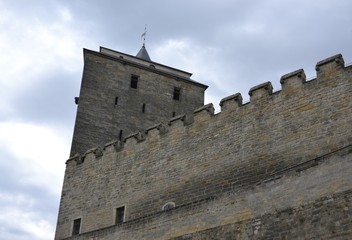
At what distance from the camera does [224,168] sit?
1534 cm

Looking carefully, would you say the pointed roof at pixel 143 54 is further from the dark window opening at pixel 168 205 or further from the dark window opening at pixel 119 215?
the dark window opening at pixel 168 205

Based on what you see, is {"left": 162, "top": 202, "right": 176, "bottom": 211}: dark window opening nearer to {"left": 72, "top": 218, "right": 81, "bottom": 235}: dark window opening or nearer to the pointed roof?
{"left": 72, "top": 218, "right": 81, "bottom": 235}: dark window opening

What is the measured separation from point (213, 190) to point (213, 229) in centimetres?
252

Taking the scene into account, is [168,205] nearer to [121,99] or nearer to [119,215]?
[119,215]

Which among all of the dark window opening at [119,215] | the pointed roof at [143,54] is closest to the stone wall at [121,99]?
the pointed roof at [143,54]

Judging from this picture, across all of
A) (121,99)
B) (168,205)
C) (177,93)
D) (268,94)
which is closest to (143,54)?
(177,93)

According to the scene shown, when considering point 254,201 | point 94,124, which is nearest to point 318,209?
point 254,201

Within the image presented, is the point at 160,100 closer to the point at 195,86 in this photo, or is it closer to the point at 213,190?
the point at 195,86

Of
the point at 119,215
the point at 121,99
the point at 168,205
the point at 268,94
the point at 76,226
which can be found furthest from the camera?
the point at 121,99

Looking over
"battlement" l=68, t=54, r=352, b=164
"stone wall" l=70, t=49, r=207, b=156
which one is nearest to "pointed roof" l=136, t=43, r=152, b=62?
"stone wall" l=70, t=49, r=207, b=156

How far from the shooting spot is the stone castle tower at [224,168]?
11.1 metres

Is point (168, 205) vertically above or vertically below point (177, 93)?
below

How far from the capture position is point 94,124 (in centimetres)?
2228

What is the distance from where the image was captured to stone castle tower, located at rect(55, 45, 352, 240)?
1113 centimetres
